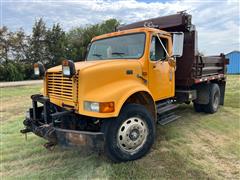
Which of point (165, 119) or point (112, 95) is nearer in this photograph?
point (112, 95)

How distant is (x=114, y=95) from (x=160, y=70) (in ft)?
5.15

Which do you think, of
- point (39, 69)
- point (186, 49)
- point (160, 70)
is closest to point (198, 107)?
point (186, 49)

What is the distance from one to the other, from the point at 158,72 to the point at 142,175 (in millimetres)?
2019

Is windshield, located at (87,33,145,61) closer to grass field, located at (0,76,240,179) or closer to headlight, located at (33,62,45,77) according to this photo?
headlight, located at (33,62,45,77)

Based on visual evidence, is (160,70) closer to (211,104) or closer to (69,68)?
(69,68)

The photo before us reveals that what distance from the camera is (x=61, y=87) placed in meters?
3.99

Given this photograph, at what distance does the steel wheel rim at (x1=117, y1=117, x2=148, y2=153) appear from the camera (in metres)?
3.73

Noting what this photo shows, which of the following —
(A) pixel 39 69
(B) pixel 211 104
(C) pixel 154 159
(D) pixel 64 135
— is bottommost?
(C) pixel 154 159

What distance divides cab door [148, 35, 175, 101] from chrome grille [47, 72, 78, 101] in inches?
59.7

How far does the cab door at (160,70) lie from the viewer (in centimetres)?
455

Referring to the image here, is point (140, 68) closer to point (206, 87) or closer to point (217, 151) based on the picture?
point (217, 151)

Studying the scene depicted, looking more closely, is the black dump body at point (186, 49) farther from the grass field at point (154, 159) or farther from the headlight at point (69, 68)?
the headlight at point (69, 68)

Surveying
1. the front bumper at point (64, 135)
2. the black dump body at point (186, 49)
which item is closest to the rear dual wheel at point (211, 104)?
the black dump body at point (186, 49)

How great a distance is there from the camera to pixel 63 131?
140 inches
